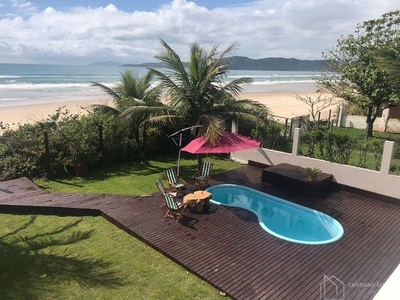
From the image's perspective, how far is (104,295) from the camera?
5176 millimetres

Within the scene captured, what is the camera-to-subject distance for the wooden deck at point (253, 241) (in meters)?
5.52

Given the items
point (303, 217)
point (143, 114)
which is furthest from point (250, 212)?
point (143, 114)

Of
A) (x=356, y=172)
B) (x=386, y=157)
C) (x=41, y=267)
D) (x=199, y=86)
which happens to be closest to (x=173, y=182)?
(x=199, y=86)

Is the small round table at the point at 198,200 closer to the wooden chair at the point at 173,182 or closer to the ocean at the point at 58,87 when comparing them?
the wooden chair at the point at 173,182

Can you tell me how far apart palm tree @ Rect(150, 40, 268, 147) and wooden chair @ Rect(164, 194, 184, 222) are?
3998 millimetres

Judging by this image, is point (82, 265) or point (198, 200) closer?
point (82, 265)

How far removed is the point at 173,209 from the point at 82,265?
253cm

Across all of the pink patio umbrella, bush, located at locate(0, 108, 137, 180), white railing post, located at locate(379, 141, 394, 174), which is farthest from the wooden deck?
the pink patio umbrella

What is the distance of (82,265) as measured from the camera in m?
6.00

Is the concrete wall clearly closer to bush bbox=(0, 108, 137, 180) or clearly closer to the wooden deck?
the wooden deck

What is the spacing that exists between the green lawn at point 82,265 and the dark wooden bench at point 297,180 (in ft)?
17.7

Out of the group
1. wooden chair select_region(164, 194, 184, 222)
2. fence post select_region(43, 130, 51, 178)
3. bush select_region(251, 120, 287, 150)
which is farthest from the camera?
bush select_region(251, 120, 287, 150)

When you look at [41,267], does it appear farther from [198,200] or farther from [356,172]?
[356,172]

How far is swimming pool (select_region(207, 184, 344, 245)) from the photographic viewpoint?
7613mm
